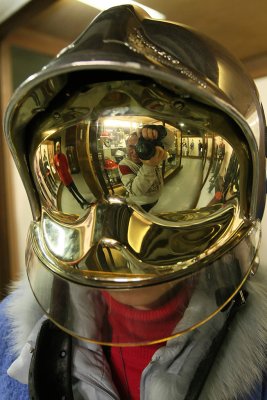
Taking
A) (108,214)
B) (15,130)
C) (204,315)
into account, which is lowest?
(204,315)

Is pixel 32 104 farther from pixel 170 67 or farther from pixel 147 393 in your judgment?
pixel 147 393

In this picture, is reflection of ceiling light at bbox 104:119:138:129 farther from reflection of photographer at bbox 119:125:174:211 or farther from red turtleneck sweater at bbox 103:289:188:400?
red turtleneck sweater at bbox 103:289:188:400

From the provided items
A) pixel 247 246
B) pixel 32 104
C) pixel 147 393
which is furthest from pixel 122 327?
pixel 32 104

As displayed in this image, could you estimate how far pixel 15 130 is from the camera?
47 centimetres

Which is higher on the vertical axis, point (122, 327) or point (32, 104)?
point (32, 104)

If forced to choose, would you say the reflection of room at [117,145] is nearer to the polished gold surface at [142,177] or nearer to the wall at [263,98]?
the polished gold surface at [142,177]

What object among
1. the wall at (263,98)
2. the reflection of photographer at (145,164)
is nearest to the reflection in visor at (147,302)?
the reflection of photographer at (145,164)

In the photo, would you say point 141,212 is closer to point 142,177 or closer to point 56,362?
point 142,177

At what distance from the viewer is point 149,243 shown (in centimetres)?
48

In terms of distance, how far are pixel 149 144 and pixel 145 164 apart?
0.08 ft

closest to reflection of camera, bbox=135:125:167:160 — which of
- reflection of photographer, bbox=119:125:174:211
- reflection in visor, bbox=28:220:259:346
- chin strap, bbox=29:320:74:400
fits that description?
reflection of photographer, bbox=119:125:174:211

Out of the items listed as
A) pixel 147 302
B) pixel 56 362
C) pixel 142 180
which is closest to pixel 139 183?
pixel 142 180

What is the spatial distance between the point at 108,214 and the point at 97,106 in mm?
139

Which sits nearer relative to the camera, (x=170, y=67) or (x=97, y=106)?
(x=170, y=67)
